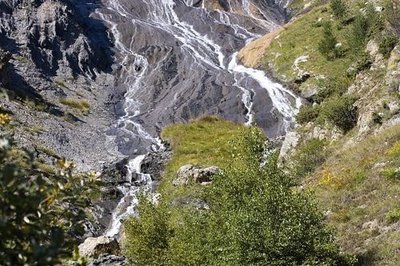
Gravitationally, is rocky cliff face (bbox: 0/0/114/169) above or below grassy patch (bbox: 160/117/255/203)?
above

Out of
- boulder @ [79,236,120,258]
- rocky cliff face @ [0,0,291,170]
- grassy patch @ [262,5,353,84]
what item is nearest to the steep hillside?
grassy patch @ [262,5,353,84]

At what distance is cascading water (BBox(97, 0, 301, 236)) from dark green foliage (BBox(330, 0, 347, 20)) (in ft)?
49.3

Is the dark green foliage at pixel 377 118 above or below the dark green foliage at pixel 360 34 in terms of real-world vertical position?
below

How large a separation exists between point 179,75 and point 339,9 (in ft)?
94.5

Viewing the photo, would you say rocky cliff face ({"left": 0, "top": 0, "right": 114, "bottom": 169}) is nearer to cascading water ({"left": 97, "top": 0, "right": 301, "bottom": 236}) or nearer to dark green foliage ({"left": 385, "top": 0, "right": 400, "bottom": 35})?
cascading water ({"left": 97, "top": 0, "right": 301, "bottom": 236})

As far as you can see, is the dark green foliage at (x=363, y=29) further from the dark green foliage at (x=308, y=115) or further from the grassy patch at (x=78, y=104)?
the grassy patch at (x=78, y=104)

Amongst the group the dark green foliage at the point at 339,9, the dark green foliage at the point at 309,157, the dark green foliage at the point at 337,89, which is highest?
the dark green foliage at the point at 339,9

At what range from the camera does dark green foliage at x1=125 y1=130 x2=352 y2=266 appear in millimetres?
16234

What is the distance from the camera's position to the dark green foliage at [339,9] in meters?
82.7

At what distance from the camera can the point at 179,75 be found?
305 feet

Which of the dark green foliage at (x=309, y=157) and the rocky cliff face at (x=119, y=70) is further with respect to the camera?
the rocky cliff face at (x=119, y=70)

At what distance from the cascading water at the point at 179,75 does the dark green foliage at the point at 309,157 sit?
53.8 feet

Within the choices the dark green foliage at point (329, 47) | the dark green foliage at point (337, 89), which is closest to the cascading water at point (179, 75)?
the dark green foliage at point (329, 47)

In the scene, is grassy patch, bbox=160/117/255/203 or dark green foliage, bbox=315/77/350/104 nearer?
dark green foliage, bbox=315/77/350/104
